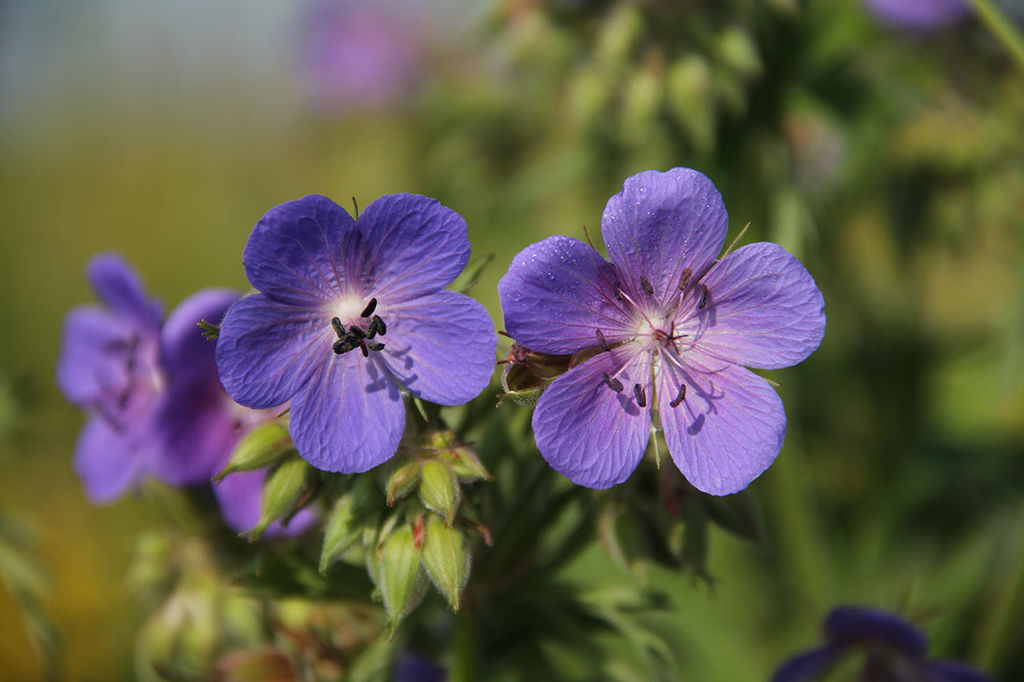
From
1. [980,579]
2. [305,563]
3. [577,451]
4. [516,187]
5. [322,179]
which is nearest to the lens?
[577,451]

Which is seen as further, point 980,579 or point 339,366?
point 980,579

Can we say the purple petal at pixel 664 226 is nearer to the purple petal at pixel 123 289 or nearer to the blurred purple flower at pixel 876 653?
the blurred purple flower at pixel 876 653

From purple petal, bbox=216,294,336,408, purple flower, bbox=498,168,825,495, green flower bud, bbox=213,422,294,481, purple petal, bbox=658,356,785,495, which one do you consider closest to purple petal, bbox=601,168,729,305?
purple flower, bbox=498,168,825,495

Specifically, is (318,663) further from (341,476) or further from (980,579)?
(980,579)

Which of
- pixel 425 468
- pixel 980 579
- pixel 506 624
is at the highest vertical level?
pixel 425 468

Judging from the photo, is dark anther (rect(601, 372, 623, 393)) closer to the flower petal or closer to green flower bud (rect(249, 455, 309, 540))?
green flower bud (rect(249, 455, 309, 540))

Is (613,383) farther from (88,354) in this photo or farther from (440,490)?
(88,354)

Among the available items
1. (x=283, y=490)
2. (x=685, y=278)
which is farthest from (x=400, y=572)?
(x=685, y=278)

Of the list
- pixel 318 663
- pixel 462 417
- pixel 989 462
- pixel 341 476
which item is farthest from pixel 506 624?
pixel 989 462

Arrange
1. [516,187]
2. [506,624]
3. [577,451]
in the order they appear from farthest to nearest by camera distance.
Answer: [516,187] → [506,624] → [577,451]
